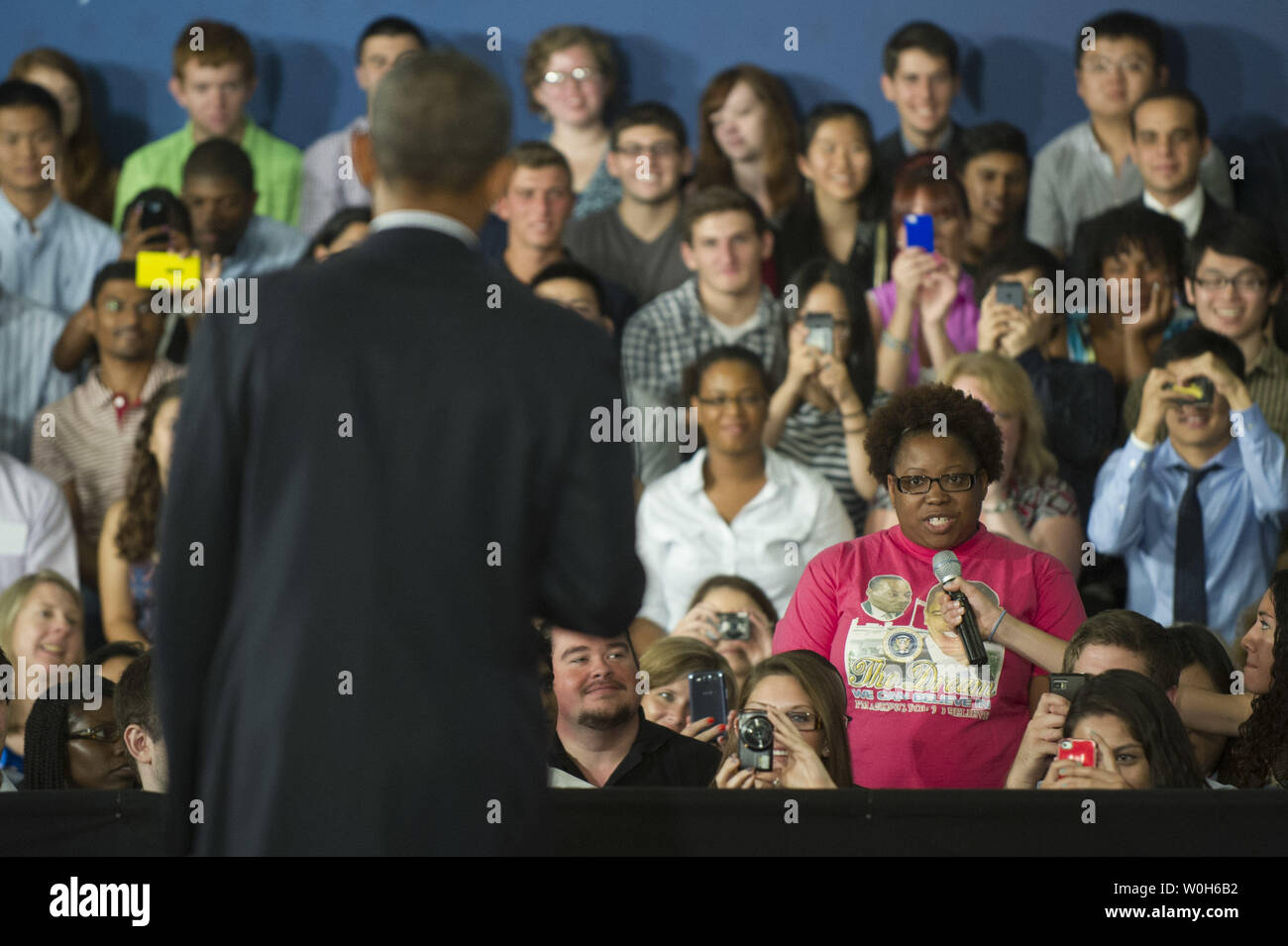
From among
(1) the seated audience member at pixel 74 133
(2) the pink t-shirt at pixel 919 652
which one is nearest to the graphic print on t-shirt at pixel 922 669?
(2) the pink t-shirt at pixel 919 652

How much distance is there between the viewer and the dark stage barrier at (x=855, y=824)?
8.03ft

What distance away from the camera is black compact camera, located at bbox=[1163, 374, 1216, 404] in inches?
185

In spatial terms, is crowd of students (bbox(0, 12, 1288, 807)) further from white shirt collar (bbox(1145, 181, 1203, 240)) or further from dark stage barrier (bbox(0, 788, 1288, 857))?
dark stage barrier (bbox(0, 788, 1288, 857))

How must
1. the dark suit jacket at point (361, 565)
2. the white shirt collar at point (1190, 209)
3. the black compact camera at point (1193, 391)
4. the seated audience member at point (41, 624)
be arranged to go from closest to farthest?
the dark suit jacket at point (361, 565) → the seated audience member at point (41, 624) → the black compact camera at point (1193, 391) → the white shirt collar at point (1190, 209)

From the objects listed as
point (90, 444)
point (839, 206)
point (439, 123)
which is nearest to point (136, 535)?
point (90, 444)

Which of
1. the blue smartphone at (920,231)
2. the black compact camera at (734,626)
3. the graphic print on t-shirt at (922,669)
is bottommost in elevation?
the graphic print on t-shirt at (922,669)

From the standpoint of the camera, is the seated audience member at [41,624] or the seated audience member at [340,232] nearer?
the seated audience member at [41,624]

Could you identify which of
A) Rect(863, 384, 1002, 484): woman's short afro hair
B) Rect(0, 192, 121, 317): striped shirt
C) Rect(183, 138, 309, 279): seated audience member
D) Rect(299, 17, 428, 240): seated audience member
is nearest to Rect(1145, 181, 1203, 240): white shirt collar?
Rect(863, 384, 1002, 484): woman's short afro hair

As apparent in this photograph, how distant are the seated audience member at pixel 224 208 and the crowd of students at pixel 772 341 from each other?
13 millimetres

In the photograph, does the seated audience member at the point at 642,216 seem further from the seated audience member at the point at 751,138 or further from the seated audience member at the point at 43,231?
the seated audience member at the point at 43,231

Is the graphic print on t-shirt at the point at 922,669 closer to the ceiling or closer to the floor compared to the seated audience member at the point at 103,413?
closer to the floor
